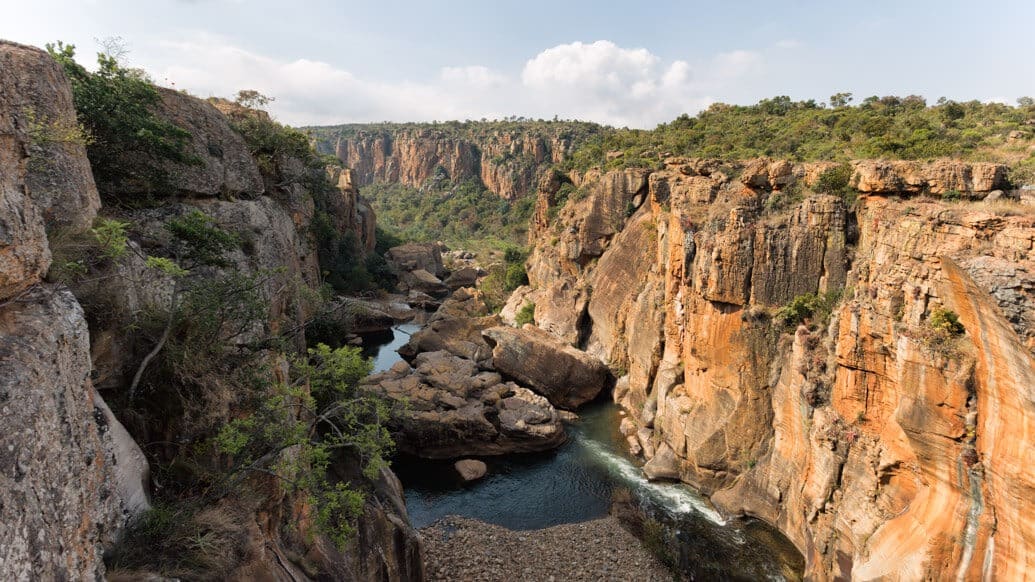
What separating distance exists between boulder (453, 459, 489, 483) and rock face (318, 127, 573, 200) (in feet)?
235

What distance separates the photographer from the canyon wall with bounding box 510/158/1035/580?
10.0 meters

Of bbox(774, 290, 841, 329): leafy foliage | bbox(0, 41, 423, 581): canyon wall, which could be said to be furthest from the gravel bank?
bbox(774, 290, 841, 329): leafy foliage

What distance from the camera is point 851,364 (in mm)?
13414

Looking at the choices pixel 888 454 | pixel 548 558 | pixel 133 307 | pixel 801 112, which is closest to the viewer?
pixel 133 307

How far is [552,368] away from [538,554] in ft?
41.5

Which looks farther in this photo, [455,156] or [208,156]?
[455,156]

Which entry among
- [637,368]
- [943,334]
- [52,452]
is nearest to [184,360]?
[52,452]

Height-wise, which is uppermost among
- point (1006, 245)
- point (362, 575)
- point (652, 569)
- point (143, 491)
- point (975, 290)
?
point (1006, 245)

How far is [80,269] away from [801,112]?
39878 mm

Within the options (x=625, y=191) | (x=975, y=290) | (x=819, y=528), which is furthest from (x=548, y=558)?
(x=625, y=191)

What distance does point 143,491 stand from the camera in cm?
676

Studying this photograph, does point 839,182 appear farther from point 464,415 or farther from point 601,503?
point 464,415

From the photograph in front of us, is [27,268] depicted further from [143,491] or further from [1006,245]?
[1006,245]

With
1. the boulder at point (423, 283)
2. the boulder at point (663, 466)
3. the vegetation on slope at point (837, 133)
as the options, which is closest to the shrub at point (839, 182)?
the vegetation on slope at point (837, 133)
